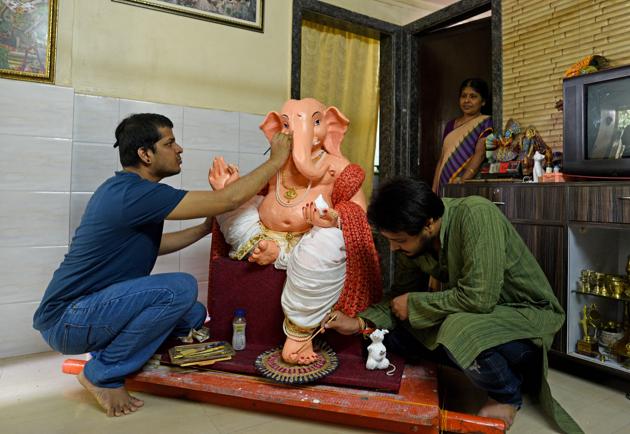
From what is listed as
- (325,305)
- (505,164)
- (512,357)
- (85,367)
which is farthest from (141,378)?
(505,164)

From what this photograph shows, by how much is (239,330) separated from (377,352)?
24.1 inches

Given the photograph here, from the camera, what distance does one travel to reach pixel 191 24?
2809 mm

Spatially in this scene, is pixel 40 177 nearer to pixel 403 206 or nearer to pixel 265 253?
pixel 265 253

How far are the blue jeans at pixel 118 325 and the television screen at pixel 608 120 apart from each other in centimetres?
201

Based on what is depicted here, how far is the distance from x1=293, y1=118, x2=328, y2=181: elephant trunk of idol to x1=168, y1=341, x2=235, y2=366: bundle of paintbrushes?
831 mm

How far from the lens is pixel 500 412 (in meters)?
1.54

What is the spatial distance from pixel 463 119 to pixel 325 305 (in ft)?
7.37

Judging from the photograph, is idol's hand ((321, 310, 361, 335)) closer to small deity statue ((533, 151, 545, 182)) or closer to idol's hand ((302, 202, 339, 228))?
idol's hand ((302, 202, 339, 228))

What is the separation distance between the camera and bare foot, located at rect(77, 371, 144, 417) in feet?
5.34

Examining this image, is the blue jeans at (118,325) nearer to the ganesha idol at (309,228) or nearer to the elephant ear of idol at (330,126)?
the ganesha idol at (309,228)

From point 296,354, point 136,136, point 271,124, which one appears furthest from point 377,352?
point 136,136

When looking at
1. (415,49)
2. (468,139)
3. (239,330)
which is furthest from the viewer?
(415,49)

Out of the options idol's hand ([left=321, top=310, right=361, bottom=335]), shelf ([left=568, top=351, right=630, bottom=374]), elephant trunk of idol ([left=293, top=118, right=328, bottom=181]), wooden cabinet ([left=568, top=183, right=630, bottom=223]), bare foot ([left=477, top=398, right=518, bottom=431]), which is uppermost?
elephant trunk of idol ([left=293, top=118, right=328, bottom=181])

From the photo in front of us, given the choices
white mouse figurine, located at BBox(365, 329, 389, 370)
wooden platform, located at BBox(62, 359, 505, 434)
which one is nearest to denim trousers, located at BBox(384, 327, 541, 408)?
wooden platform, located at BBox(62, 359, 505, 434)
